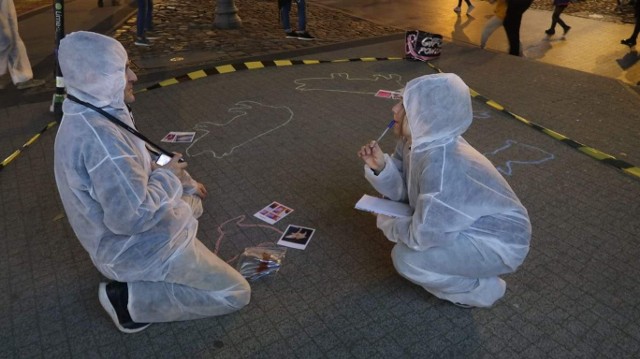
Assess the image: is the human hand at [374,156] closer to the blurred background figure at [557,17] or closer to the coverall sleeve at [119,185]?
the coverall sleeve at [119,185]

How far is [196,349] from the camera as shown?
2195 mm

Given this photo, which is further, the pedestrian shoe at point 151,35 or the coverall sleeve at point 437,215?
the pedestrian shoe at point 151,35

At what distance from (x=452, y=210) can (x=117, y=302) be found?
164 centimetres

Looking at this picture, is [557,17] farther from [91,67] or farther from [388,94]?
[91,67]

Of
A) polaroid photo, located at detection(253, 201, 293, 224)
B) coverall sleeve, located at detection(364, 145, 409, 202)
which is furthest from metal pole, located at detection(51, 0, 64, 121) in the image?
coverall sleeve, located at detection(364, 145, 409, 202)

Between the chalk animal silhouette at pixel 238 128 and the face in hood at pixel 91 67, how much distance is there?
1916 millimetres

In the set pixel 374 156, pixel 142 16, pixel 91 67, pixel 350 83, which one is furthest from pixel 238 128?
pixel 142 16

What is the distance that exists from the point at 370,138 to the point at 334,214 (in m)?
1.30

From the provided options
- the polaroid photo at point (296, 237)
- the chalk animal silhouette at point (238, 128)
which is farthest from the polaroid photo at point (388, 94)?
the polaroid photo at point (296, 237)

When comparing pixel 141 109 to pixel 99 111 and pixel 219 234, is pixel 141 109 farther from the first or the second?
pixel 99 111

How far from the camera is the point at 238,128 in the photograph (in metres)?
4.44

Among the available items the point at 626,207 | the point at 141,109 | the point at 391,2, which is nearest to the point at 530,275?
the point at 626,207

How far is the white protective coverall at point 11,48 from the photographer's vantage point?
16.5ft

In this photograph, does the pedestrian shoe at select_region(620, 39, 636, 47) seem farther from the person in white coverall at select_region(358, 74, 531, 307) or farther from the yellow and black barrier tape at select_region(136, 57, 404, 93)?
the person in white coverall at select_region(358, 74, 531, 307)
